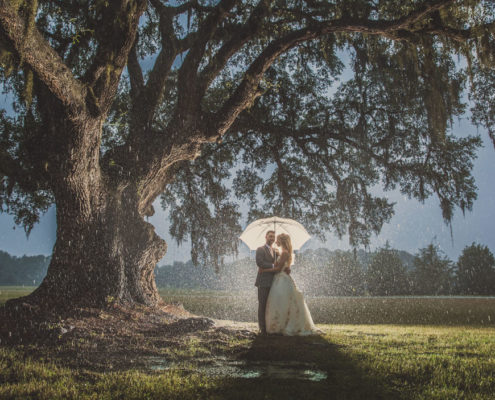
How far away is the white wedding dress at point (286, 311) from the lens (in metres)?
6.33

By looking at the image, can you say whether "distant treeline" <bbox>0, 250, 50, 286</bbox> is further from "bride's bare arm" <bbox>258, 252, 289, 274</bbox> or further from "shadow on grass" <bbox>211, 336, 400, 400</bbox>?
"shadow on grass" <bbox>211, 336, 400, 400</bbox>

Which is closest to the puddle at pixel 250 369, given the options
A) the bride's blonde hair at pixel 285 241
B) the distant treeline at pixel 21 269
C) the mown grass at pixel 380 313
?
the bride's blonde hair at pixel 285 241

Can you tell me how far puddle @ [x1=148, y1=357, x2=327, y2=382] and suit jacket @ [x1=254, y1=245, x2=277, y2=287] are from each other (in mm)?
2423

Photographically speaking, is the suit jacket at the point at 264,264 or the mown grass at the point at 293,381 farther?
the suit jacket at the point at 264,264

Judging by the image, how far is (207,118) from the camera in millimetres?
8305

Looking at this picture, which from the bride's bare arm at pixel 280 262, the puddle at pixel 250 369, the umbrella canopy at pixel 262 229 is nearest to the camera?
the puddle at pixel 250 369

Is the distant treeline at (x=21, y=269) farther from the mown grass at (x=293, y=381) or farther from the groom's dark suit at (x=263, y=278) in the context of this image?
the mown grass at (x=293, y=381)

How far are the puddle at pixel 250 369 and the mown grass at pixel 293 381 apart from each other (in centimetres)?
9

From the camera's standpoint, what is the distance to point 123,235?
8586mm

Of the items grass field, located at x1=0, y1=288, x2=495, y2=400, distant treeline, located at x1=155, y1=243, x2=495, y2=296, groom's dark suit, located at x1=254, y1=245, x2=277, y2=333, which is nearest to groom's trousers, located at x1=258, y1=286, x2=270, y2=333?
groom's dark suit, located at x1=254, y1=245, x2=277, y2=333

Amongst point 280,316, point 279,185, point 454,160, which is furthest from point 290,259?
point 454,160

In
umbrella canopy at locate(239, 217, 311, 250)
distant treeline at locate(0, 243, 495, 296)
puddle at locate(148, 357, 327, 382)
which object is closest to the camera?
puddle at locate(148, 357, 327, 382)

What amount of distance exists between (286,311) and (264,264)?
2.94 feet

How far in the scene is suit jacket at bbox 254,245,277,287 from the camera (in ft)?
21.8
